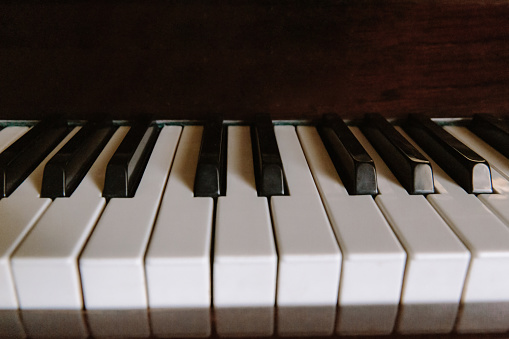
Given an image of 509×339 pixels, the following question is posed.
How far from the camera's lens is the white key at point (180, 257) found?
532 millimetres

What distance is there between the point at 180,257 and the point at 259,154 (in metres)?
0.26

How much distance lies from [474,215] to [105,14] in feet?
2.33

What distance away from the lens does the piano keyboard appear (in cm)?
54

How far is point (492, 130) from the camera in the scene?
871 mm

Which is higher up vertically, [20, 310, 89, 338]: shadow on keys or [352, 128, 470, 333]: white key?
[352, 128, 470, 333]: white key

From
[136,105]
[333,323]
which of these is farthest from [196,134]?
[333,323]

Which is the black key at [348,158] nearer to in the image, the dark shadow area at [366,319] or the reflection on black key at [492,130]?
the dark shadow area at [366,319]

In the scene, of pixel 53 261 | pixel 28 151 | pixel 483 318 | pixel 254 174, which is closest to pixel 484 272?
pixel 483 318

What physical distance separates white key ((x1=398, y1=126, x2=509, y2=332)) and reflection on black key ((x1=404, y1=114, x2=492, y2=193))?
83 millimetres

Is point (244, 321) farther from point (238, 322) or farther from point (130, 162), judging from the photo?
point (130, 162)

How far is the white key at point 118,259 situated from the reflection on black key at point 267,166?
16 centimetres

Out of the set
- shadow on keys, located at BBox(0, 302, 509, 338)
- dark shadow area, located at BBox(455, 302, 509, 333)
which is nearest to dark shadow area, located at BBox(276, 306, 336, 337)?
shadow on keys, located at BBox(0, 302, 509, 338)

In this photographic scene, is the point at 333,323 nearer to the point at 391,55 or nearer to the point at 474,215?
the point at 474,215

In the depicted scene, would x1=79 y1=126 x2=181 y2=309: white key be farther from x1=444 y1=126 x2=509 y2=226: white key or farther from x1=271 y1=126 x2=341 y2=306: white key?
x1=444 y1=126 x2=509 y2=226: white key
